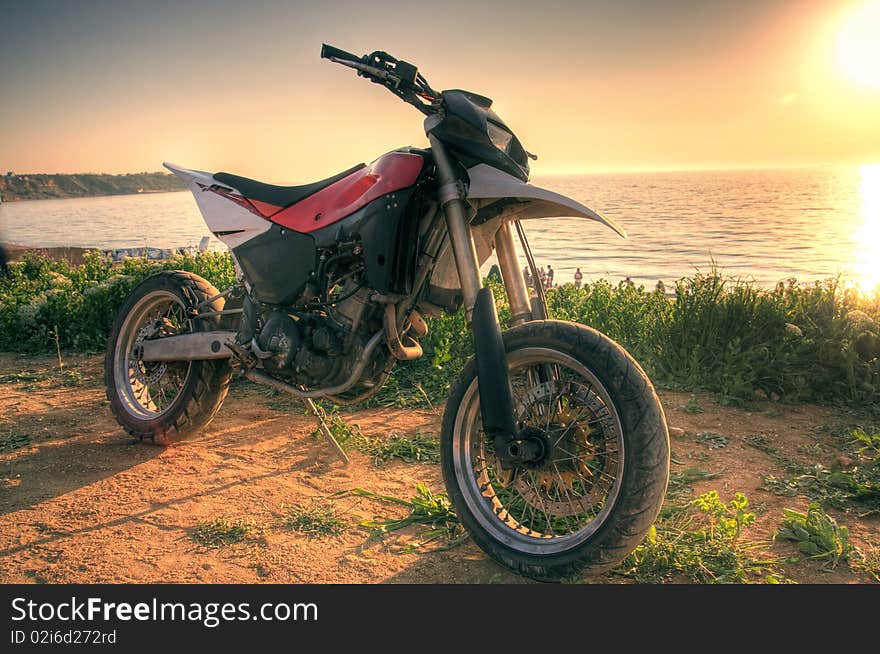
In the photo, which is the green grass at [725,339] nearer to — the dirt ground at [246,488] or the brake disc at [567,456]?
the dirt ground at [246,488]

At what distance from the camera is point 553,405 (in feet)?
9.86

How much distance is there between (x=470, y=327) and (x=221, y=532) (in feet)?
5.36

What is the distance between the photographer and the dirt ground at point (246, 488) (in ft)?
10.1

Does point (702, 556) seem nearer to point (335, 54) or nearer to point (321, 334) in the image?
point (321, 334)

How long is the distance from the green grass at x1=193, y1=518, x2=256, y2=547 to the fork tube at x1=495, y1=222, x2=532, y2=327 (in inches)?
67.1

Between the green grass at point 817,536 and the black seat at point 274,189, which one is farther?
the black seat at point 274,189

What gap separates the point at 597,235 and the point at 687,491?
75.9ft

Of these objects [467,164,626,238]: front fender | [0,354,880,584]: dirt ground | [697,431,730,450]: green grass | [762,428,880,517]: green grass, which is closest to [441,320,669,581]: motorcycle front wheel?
[0,354,880,584]: dirt ground

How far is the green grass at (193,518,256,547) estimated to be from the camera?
3.35m

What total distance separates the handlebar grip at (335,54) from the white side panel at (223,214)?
3.51 ft

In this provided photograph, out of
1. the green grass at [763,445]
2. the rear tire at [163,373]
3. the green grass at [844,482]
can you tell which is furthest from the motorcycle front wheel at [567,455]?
the rear tire at [163,373]

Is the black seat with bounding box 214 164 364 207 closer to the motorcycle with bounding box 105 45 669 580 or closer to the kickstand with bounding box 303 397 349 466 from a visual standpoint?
the motorcycle with bounding box 105 45 669 580

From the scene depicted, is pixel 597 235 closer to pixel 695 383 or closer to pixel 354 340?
pixel 695 383
